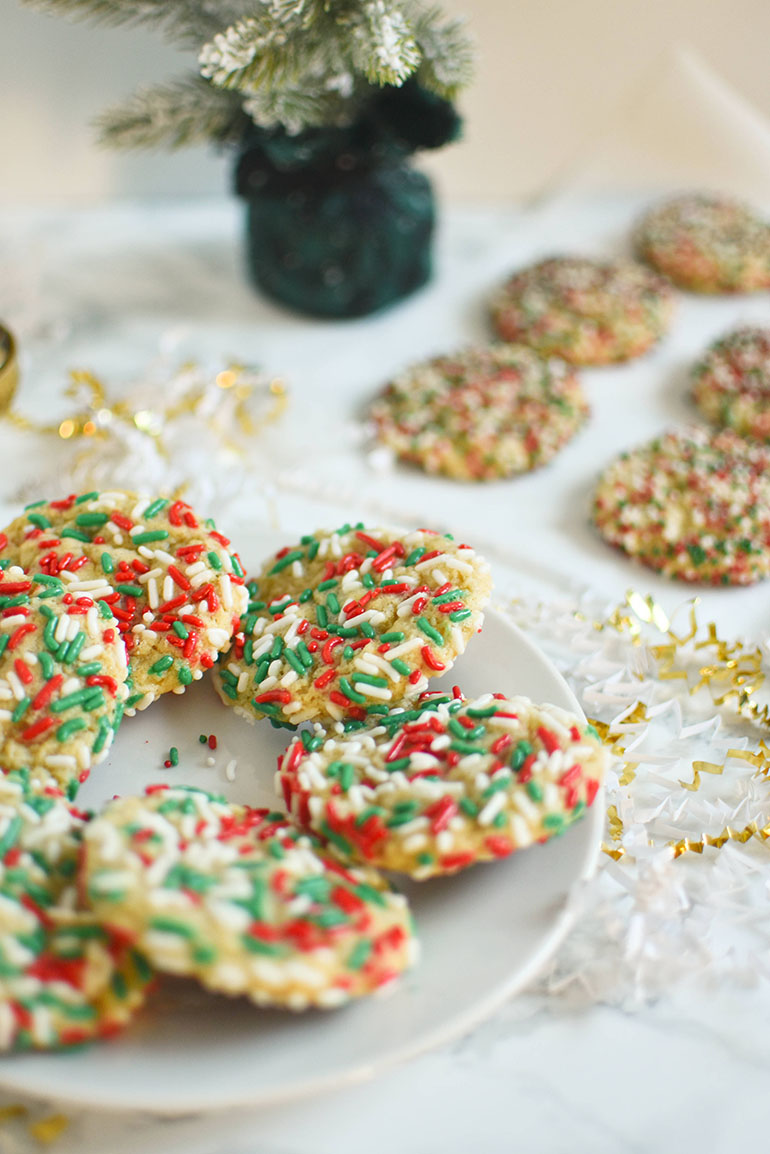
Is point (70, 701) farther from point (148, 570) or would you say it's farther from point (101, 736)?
point (148, 570)

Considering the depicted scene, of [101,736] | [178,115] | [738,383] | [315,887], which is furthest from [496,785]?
[178,115]

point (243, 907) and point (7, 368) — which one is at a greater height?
point (243, 907)

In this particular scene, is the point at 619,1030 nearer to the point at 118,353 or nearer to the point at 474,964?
the point at 474,964

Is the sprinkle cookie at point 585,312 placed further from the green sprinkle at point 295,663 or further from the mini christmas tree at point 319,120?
the green sprinkle at point 295,663

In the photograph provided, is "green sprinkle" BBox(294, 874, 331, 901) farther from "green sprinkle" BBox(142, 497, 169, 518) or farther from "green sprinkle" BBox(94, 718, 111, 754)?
"green sprinkle" BBox(142, 497, 169, 518)

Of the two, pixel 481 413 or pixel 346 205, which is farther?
pixel 346 205

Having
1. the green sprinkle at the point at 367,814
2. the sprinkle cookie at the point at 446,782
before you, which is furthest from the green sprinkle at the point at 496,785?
the green sprinkle at the point at 367,814
